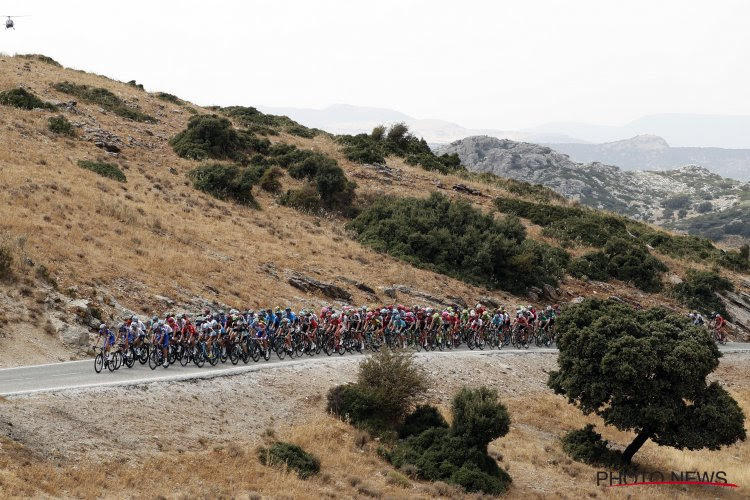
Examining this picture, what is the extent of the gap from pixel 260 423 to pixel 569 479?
9.32m

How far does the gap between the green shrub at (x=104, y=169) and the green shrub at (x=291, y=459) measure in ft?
98.7

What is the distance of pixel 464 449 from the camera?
20.8m

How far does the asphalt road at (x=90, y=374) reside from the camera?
1853 centimetres

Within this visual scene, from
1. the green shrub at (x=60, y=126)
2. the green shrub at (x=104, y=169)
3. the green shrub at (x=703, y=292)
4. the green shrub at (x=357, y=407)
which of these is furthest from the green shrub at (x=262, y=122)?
the green shrub at (x=357, y=407)

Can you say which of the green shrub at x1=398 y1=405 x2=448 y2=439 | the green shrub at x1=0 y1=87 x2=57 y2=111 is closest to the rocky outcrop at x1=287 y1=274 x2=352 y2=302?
the green shrub at x1=398 y1=405 x2=448 y2=439

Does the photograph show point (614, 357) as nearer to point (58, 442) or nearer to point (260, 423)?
point (260, 423)

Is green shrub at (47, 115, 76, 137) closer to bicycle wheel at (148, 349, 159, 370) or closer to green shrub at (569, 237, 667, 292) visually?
bicycle wheel at (148, 349, 159, 370)

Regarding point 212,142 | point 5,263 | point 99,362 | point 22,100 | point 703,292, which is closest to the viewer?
point 99,362

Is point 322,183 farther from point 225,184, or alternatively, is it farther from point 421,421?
point 421,421

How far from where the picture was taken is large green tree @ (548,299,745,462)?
875 inches

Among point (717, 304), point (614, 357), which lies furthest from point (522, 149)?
point (614, 357)

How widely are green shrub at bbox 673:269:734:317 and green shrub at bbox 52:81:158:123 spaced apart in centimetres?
4392

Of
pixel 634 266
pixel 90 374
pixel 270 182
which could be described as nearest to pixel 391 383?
pixel 90 374

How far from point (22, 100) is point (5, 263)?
32.0 metres
